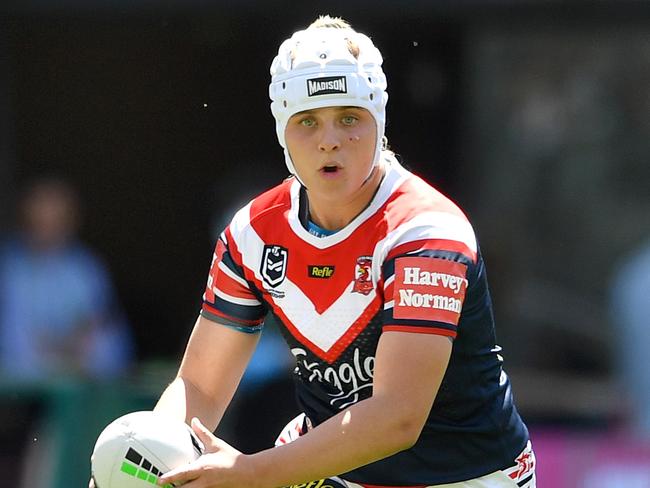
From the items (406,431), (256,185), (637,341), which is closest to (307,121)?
(406,431)

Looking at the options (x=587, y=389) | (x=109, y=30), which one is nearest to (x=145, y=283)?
(x=109, y=30)

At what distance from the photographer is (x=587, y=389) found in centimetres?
910

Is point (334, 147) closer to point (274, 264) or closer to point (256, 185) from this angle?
point (274, 264)

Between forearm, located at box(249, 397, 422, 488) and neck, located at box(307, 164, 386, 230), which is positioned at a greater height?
neck, located at box(307, 164, 386, 230)

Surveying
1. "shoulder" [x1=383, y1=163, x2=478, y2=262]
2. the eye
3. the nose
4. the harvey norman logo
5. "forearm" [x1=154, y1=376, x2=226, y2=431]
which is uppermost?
the harvey norman logo

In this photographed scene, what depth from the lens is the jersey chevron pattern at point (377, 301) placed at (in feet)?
12.2

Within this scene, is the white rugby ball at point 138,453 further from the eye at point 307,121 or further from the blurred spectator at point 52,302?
the blurred spectator at point 52,302

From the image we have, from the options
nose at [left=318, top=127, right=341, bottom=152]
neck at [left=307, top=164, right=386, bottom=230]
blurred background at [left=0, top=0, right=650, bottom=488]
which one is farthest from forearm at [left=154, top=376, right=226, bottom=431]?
blurred background at [left=0, top=0, right=650, bottom=488]

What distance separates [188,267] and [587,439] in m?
4.67

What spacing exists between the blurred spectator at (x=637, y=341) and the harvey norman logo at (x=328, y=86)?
4.50 metres

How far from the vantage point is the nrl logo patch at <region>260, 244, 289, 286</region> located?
3971 millimetres

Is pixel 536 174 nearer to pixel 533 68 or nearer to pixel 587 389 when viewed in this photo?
pixel 533 68

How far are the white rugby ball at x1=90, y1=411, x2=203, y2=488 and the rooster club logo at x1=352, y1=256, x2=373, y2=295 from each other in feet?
2.04

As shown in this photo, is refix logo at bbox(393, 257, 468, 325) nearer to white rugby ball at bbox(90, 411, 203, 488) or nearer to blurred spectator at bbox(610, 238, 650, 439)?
white rugby ball at bbox(90, 411, 203, 488)
